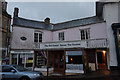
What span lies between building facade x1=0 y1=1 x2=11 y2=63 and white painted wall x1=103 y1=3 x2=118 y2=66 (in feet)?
40.6

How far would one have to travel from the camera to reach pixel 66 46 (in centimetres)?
1131

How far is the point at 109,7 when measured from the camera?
11.6m

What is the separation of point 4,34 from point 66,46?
332 inches

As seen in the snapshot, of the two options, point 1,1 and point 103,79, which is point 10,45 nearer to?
point 1,1

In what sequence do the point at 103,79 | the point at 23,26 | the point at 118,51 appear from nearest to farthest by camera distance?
the point at 103,79, the point at 118,51, the point at 23,26

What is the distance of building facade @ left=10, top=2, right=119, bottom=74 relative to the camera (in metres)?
10.8

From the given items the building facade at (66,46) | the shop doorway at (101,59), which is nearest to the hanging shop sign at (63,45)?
the building facade at (66,46)

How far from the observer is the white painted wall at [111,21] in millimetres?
10492

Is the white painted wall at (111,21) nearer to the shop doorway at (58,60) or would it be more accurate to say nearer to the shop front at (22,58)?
the shop doorway at (58,60)

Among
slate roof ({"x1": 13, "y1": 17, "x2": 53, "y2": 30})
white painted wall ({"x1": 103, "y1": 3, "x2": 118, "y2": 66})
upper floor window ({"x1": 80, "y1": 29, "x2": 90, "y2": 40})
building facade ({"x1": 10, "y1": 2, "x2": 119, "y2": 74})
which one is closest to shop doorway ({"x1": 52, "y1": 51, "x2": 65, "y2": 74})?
building facade ({"x1": 10, "y1": 2, "x2": 119, "y2": 74})

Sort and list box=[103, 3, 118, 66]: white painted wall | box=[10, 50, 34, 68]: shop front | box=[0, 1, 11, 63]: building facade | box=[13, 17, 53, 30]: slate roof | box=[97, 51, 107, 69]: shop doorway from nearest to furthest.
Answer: box=[103, 3, 118, 66]: white painted wall
box=[97, 51, 107, 69]: shop doorway
box=[0, 1, 11, 63]: building facade
box=[10, 50, 34, 68]: shop front
box=[13, 17, 53, 30]: slate roof

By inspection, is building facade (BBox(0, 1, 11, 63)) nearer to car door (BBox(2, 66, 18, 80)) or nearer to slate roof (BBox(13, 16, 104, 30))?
slate roof (BBox(13, 16, 104, 30))

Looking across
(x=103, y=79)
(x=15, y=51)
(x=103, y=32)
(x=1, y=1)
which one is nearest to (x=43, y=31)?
(x=15, y=51)

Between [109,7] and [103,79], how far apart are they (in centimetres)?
829
